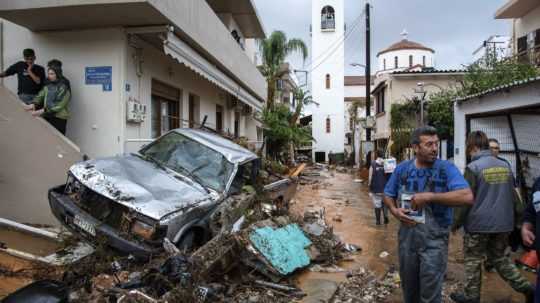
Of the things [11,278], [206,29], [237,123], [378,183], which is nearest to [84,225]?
[11,278]

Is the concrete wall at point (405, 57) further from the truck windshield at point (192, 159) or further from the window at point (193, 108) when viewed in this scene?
the truck windshield at point (192, 159)

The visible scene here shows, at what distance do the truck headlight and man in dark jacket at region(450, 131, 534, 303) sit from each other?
343 cm

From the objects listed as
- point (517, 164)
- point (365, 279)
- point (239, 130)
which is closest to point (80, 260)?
point (365, 279)

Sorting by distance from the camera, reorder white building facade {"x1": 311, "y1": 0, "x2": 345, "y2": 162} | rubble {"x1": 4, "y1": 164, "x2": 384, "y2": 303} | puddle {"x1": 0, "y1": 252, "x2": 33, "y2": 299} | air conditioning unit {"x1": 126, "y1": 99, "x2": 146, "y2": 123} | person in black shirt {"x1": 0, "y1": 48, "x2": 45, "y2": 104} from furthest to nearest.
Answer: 1. white building facade {"x1": 311, "y1": 0, "x2": 345, "y2": 162}
2. air conditioning unit {"x1": 126, "y1": 99, "x2": 146, "y2": 123}
3. person in black shirt {"x1": 0, "y1": 48, "x2": 45, "y2": 104}
4. puddle {"x1": 0, "y1": 252, "x2": 33, "y2": 299}
5. rubble {"x1": 4, "y1": 164, "x2": 384, "y2": 303}

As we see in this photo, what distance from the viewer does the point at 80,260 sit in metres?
4.66

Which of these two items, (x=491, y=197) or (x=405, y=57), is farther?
(x=405, y=57)

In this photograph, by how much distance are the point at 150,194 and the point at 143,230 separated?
518mm

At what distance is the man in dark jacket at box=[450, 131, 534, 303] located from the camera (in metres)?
4.44

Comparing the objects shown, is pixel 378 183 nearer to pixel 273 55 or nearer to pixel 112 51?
pixel 112 51

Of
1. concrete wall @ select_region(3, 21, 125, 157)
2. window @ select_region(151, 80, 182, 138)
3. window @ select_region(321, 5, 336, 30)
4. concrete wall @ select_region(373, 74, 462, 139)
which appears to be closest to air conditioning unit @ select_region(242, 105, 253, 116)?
concrete wall @ select_region(373, 74, 462, 139)

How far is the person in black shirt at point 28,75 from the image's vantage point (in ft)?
23.3

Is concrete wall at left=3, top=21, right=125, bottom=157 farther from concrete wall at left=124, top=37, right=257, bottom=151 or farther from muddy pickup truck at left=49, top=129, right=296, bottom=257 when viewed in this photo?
muddy pickup truck at left=49, top=129, right=296, bottom=257

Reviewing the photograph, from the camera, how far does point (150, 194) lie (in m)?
4.83

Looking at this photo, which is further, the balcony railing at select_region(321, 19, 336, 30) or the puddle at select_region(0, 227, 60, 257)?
the balcony railing at select_region(321, 19, 336, 30)
